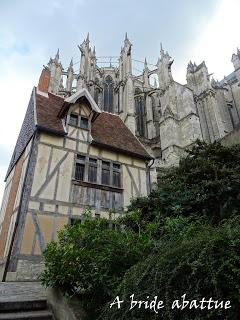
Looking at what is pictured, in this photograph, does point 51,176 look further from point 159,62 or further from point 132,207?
point 159,62

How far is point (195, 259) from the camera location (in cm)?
251

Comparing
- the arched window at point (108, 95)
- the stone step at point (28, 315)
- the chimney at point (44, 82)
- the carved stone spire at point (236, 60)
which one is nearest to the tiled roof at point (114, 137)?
the chimney at point (44, 82)

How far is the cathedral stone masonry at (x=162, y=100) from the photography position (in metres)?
23.7

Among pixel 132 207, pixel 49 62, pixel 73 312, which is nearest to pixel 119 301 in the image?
pixel 73 312

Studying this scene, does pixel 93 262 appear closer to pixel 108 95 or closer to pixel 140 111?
pixel 140 111

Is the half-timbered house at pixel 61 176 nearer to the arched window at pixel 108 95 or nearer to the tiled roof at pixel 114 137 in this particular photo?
the tiled roof at pixel 114 137

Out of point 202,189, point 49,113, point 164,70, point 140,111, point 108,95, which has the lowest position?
point 202,189

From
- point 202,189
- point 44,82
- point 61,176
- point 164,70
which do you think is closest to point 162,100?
point 164,70

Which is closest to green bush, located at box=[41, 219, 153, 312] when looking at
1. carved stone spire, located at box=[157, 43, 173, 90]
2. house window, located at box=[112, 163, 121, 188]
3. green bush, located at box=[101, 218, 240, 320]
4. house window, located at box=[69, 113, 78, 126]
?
green bush, located at box=[101, 218, 240, 320]

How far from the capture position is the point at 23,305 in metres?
3.81

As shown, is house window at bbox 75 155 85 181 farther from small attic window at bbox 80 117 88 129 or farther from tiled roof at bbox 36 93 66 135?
small attic window at bbox 80 117 88 129

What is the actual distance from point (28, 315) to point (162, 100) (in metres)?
25.6

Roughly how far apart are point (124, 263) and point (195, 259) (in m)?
1.39

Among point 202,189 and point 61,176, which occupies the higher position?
point 61,176
